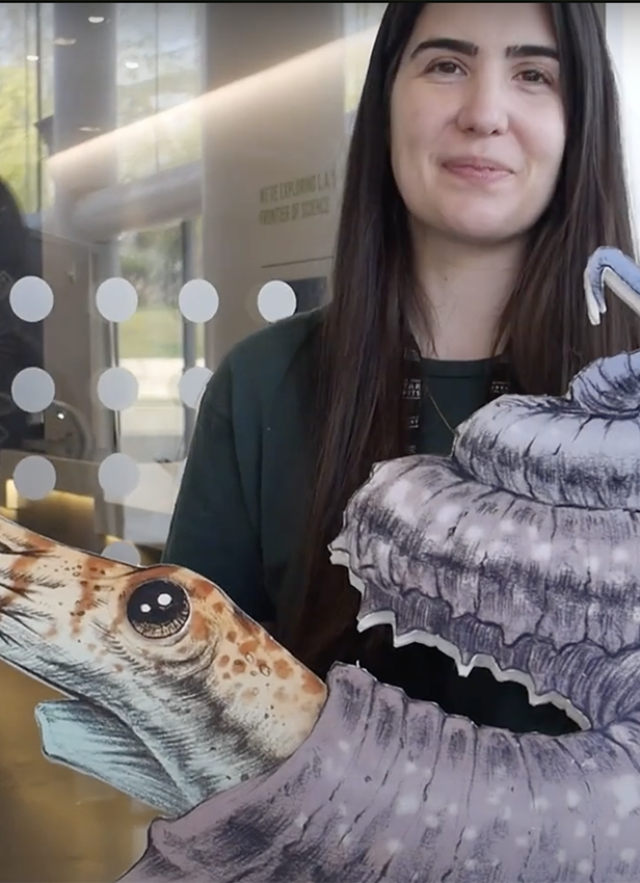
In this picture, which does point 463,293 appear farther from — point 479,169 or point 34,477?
point 34,477

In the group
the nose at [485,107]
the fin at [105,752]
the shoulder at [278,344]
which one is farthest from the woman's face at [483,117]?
the fin at [105,752]

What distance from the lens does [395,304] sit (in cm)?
63

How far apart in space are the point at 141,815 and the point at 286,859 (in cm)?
9

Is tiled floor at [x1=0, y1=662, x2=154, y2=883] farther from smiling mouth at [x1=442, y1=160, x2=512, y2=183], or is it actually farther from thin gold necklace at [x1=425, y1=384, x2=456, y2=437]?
smiling mouth at [x1=442, y1=160, x2=512, y2=183]

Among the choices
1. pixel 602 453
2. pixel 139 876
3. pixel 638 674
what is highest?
pixel 602 453

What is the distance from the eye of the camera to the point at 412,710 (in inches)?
20.9

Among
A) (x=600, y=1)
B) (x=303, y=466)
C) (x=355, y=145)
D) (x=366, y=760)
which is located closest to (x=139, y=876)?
(x=366, y=760)

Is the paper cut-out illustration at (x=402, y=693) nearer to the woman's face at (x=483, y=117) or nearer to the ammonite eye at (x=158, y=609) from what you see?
the ammonite eye at (x=158, y=609)

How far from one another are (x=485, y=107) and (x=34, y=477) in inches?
14.3

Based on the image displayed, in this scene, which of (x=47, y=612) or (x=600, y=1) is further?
(x=600, y=1)

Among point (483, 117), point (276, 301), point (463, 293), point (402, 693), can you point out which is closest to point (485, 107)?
point (483, 117)

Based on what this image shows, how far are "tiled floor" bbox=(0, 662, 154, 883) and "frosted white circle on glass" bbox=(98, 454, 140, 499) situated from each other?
0.17m

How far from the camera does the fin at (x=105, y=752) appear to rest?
526 mm

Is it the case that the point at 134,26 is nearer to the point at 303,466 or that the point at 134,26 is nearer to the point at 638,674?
the point at 303,466
